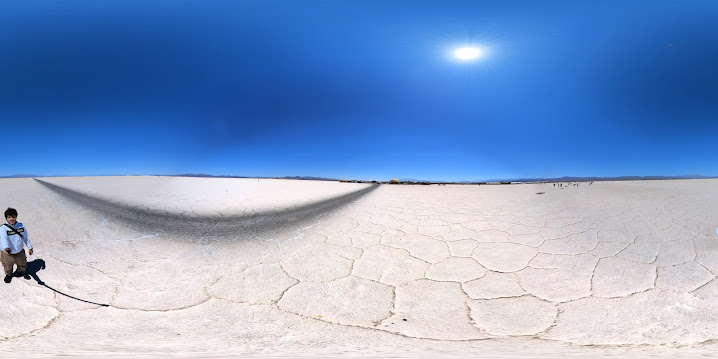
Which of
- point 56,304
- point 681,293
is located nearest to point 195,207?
point 56,304

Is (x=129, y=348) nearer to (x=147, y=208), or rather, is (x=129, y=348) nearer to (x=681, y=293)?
(x=147, y=208)

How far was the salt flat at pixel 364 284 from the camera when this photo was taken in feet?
4.21

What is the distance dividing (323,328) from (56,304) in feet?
5.35

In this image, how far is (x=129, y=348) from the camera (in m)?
1.23

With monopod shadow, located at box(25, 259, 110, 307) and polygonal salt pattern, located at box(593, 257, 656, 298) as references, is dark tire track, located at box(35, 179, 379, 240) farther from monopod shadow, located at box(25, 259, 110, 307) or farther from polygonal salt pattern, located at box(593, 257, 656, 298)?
polygonal salt pattern, located at box(593, 257, 656, 298)

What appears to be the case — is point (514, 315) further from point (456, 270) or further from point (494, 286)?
point (456, 270)

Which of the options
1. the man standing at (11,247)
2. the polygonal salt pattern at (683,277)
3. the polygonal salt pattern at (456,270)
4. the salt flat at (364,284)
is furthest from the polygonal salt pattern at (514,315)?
the man standing at (11,247)

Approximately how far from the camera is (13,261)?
6.00 feet

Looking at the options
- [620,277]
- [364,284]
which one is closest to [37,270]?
[364,284]

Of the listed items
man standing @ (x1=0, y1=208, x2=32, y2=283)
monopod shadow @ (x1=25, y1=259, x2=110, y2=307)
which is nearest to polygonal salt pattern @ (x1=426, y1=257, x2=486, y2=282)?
monopod shadow @ (x1=25, y1=259, x2=110, y2=307)

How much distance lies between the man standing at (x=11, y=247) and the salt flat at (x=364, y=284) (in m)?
0.11

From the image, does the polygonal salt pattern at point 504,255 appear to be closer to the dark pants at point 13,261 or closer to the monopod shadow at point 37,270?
the monopod shadow at point 37,270

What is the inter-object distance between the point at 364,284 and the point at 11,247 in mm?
2399

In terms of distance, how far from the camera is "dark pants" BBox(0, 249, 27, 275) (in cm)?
179
